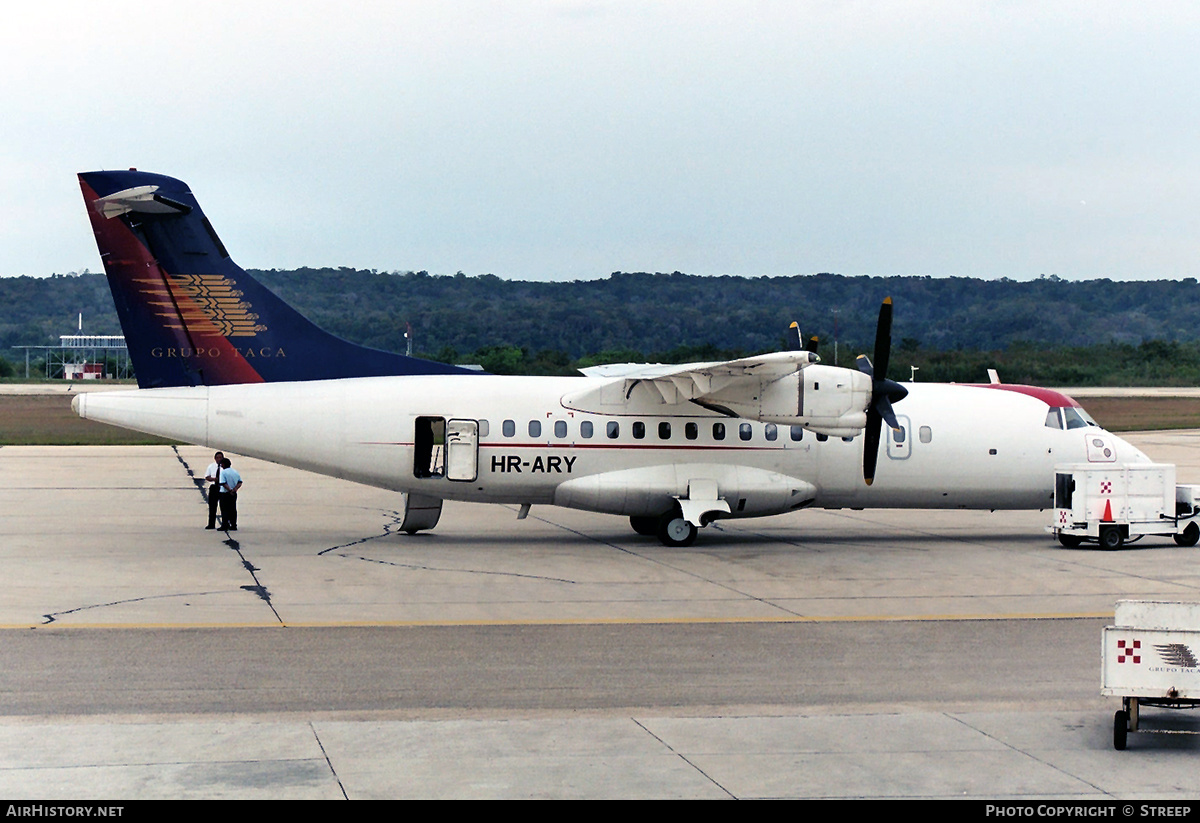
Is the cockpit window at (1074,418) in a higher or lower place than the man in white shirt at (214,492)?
higher

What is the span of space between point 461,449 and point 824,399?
6555 millimetres

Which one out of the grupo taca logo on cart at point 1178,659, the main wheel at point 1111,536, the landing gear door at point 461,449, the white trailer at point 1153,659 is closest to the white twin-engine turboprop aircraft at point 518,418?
the landing gear door at point 461,449

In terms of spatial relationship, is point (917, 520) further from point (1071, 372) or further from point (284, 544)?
point (1071, 372)

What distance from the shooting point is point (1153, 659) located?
10336 millimetres

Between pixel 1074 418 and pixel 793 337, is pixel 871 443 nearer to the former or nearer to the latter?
pixel 793 337

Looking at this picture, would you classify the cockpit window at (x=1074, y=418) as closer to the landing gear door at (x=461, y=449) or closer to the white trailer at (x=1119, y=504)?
the white trailer at (x=1119, y=504)

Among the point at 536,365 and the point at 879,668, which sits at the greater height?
the point at 536,365

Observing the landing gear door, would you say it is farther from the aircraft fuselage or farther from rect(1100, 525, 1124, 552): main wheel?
rect(1100, 525, 1124, 552): main wheel

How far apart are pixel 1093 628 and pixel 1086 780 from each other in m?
6.84

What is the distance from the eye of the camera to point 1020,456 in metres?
24.5

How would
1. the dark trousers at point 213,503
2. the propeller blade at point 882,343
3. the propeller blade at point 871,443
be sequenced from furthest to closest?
1. the dark trousers at point 213,503
2. the propeller blade at point 871,443
3. the propeller blade at point 882,343

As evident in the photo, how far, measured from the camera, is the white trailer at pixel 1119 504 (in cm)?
2300

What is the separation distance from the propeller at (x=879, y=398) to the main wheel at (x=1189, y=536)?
246 inches

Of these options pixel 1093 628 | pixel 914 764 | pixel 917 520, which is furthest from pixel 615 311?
pixel 914 764
